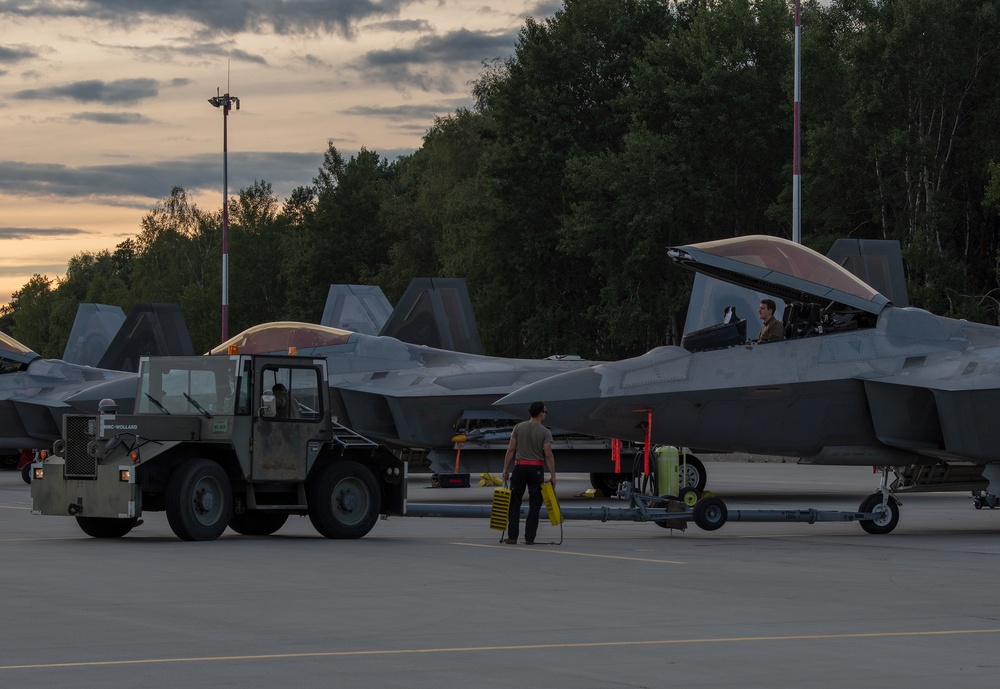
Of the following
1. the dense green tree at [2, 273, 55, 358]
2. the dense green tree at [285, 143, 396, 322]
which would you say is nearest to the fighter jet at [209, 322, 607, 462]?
the dense green tree at [285, 143, 396, 322]

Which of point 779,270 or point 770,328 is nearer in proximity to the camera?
point 779,270

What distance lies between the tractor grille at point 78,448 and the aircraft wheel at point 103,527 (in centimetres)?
82

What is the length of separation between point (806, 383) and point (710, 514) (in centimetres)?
220

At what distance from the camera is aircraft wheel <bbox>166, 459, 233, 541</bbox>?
1445cm

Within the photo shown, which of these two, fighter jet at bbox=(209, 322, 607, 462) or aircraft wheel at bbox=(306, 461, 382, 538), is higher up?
fighter jet at bbox=(209, 322, 607, 462)

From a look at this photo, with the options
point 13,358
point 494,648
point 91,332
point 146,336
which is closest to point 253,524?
point 494,648

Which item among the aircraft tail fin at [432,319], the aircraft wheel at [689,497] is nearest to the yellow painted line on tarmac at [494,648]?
the aircraft wheel at [689,497]

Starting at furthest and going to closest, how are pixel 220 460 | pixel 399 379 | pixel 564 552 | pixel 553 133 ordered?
pixel 553 133 < pixel 399 379 < pixel 220 460 < pixel 564 552

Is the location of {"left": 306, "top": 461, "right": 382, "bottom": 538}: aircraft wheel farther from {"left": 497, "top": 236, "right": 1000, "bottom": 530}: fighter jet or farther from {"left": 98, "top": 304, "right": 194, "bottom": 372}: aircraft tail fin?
{"left": 98, "top": 304, "right": 194, "bottom": 372}: aircraft tail fin

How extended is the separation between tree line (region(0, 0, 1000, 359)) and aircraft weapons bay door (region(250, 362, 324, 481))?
33.5 m

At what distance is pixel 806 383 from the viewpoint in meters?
17.0

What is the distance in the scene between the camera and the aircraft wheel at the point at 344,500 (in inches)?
603

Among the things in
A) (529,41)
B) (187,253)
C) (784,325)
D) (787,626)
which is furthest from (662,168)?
(187,253)

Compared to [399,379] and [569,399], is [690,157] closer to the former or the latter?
[399,379]
